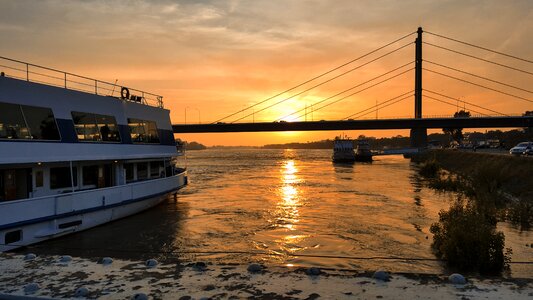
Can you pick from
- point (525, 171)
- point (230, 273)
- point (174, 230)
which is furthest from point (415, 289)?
point (525, 171)

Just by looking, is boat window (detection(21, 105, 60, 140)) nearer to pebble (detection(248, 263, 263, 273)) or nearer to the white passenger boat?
the white passenger boat

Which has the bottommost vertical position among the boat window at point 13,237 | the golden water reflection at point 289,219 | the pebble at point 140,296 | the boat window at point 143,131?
the golden water reflection at point 289,219

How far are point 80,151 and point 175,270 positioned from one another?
12162mm

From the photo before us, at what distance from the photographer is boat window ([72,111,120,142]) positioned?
55.3ft

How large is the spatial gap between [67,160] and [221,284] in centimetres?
1223

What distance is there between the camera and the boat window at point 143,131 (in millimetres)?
20766

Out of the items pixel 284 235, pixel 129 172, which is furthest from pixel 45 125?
pixel 284 235

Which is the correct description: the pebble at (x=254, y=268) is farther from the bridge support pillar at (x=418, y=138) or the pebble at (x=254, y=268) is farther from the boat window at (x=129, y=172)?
the bridge support pillar at (x=418, y=138)

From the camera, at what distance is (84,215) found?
52.3ft

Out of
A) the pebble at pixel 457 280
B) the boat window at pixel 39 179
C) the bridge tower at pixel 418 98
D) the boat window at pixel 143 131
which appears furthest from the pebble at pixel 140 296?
the bridge tower at pixel 418 98

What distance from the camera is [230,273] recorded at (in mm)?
5781

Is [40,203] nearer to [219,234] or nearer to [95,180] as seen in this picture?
[95,180]

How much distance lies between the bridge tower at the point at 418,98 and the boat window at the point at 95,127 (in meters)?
88.4

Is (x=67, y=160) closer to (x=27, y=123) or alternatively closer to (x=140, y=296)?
(x=27, y=123)
